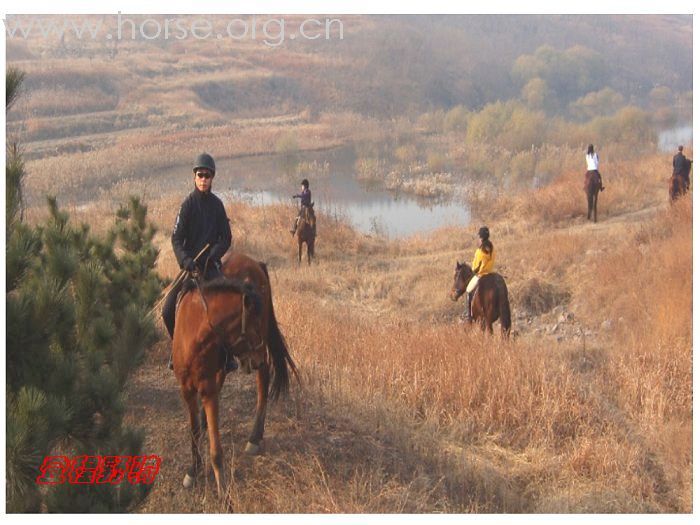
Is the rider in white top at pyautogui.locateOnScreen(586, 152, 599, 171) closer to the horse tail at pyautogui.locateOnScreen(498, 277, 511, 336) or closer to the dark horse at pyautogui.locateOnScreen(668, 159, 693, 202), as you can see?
the dark horse at pyautogui.locateOnScreen(668, 159, 693, 202)

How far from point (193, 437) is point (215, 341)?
787 millimetres

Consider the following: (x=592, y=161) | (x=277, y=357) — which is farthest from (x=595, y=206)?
(x=277, y=357)

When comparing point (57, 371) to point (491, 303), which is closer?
point (57, 371)

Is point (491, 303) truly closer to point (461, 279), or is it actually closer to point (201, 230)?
point (461, 279)

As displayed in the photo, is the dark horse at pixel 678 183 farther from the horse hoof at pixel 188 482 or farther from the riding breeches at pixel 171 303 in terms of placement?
the horse hoof at pixel 188 482

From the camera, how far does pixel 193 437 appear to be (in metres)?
5.93

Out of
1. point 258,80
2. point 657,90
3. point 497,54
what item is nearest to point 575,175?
point 258,80

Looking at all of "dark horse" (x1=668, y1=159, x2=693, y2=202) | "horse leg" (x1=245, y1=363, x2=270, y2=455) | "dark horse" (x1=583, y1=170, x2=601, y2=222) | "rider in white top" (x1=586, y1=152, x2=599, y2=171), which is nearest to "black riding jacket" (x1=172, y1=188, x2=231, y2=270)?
"horse leg" (x1=245, y1=363, x2=270, y2=455)

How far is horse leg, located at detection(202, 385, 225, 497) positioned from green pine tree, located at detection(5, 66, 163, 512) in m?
0.66

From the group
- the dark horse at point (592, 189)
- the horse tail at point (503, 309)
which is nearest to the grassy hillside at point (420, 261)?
the dark horse at point (592, 189)

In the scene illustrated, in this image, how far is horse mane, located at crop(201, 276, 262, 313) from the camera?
5505 millimetres

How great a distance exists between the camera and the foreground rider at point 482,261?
34.9 ft

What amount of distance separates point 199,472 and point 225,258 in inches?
65.9

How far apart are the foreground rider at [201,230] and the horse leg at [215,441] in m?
0.71
